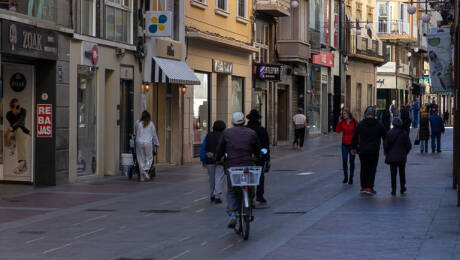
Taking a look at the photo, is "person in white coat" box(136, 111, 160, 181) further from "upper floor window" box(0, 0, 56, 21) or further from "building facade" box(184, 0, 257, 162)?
"building facade" box(184, 0, 257, 162)

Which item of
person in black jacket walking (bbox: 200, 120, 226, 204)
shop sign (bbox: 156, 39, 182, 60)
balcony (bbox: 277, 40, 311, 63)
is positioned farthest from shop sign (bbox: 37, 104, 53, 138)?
balcony (bbox: 277, 40, 311, 63)

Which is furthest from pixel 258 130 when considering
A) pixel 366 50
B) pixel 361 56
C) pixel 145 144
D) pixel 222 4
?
pixel 366 50

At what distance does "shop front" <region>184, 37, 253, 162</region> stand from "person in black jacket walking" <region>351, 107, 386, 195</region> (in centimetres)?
1233

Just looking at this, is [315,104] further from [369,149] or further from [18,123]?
[369,149]

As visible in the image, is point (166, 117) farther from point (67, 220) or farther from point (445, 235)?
point (445, 235)

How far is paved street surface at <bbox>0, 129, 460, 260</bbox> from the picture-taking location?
1163cm

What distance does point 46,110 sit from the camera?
22031mm

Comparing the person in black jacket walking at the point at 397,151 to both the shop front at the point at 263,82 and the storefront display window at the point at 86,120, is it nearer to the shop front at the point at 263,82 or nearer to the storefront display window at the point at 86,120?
the storefront display window at the point at 86,120

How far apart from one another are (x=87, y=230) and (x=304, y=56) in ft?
113

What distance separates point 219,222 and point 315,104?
133 feet

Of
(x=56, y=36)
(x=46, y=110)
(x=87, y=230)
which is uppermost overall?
(x=56, y=36)

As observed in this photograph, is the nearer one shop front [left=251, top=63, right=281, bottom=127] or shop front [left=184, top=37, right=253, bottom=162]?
shop front [left=184, top=37, right=253, bottom=162]

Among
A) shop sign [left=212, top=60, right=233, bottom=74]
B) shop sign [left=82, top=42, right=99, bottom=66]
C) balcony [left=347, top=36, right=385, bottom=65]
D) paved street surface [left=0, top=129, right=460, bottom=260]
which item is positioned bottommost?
paved street surface [left=0, top=129, right=460, bottom=260]

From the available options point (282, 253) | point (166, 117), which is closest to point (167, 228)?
point (282, 253)
